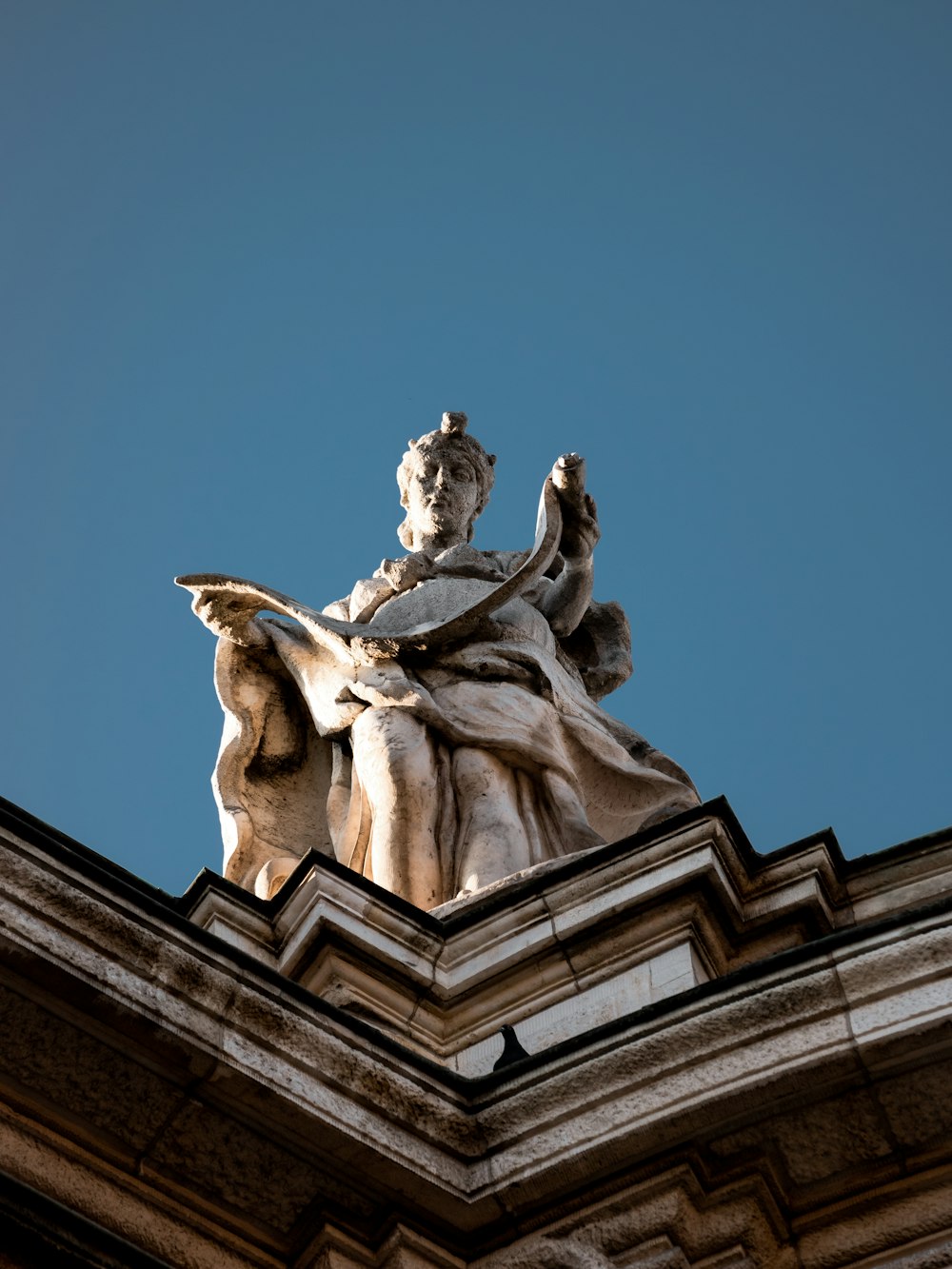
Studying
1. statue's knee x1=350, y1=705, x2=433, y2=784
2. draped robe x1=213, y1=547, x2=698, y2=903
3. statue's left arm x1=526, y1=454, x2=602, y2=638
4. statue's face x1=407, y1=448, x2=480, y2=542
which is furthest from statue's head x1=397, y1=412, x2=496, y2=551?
statue's knee x1=350, y1=705, x2=433, y2=784

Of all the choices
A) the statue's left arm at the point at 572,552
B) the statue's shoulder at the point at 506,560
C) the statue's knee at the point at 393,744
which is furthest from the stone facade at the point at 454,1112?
the statue's shoulder at the point at 506,560

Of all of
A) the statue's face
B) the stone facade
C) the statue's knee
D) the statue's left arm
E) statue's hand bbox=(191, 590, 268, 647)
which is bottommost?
the stone facade

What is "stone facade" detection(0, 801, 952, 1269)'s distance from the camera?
5.71 m

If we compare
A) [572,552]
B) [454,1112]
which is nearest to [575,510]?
[572,552]

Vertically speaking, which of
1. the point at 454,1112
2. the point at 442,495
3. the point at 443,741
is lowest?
the point at 454,1112

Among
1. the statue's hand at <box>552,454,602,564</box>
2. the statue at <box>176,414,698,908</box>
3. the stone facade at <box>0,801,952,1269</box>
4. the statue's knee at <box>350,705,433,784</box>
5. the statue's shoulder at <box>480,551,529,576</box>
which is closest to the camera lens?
the stone facade at <box>0,801,952,1269</box>

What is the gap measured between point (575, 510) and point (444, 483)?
4.80 ft

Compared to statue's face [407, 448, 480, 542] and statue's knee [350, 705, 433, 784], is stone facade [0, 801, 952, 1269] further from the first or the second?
statue's face [407, 448, 480, 542]

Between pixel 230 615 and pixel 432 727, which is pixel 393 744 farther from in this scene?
pixel 230 615

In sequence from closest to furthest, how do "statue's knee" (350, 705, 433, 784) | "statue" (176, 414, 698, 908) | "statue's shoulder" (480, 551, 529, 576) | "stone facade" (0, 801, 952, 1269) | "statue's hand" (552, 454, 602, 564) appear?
1. "stone facade" (0, 801, 952, 1269)
2. "statue" (176, 414, 698, 908)
3. "statue's knee" (350, 705, 433, 784)
4. "statue's hand" (552, 454, 602, 564)
5. "statue's shoulder" (480, 551, 529, 576)

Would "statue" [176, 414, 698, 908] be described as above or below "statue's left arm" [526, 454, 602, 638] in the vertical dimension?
below

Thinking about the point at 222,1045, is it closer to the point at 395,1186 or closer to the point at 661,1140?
the point at 395,1186

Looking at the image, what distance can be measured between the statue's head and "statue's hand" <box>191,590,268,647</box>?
1.49 meters

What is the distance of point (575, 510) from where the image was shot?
11.5m
